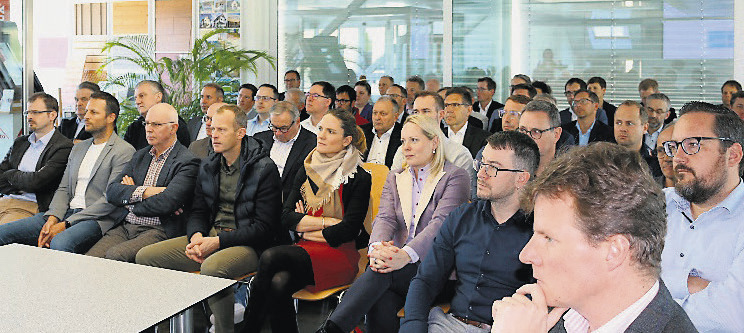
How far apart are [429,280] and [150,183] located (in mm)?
2277

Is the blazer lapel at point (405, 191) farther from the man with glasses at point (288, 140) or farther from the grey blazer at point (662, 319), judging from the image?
the grey blazer at point (662, 319)

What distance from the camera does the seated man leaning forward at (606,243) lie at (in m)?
1.29

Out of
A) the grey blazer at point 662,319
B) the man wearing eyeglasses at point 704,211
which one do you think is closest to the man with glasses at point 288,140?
the man wearing eyeglasses at point 704,211

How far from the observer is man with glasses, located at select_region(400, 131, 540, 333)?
269cm

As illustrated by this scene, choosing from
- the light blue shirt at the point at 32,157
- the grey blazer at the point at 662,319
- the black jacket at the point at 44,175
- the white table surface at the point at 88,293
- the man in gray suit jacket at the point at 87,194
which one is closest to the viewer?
the grey blazer at the point at 662,319

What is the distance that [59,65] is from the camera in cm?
930

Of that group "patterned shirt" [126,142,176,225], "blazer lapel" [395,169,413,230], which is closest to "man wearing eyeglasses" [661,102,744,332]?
"blazer lapel" [395,169,413,230]

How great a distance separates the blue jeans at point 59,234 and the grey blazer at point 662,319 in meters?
3.62

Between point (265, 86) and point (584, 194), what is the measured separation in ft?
18.9

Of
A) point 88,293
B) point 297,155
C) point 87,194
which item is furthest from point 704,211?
point 87,194

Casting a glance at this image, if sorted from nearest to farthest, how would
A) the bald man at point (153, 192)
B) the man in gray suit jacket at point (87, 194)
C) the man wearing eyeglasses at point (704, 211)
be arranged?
the man wearing eyeglasses at point (704, 211)
the bald man at point (153, 192)
the man in gray suit jacket at point (87, 194)

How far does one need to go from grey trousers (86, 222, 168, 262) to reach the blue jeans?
0.28ft

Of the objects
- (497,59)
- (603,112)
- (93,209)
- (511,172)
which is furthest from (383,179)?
(497,59)

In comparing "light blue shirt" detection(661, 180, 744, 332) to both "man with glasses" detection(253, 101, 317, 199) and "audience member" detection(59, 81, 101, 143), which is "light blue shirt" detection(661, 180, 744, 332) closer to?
"man with glasses" detection(253, 101, 317, 199)
